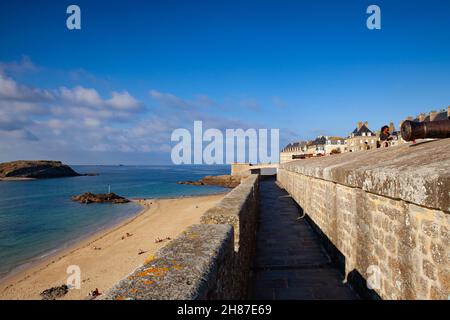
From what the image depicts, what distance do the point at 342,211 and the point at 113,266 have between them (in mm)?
11982

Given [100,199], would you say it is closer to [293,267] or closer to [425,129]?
[293,267]

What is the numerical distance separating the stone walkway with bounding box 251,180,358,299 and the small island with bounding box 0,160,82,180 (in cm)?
11331

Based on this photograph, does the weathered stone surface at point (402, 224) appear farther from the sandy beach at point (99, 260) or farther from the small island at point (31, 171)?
the small island at point (31, 171)

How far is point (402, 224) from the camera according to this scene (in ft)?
8.84

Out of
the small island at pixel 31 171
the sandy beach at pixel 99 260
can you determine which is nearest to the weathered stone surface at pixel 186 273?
the sandy beach at pixel 99 260

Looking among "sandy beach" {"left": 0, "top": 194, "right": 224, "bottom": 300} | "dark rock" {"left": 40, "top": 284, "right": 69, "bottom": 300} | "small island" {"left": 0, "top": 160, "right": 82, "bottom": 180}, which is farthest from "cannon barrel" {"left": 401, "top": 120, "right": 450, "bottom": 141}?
"small island" {"left": 0, "top": 160, "right": 82, "bottom": 180}

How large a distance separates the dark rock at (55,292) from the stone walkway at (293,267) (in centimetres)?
841

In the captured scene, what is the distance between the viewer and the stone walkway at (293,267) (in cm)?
432

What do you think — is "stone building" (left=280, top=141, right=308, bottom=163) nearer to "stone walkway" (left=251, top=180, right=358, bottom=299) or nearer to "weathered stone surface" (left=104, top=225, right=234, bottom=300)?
"stone walkway" (left=251, top=180, right=358, bottom=299)

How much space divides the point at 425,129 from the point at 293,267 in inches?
133

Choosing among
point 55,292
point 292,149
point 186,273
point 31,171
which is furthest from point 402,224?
point 31,171
